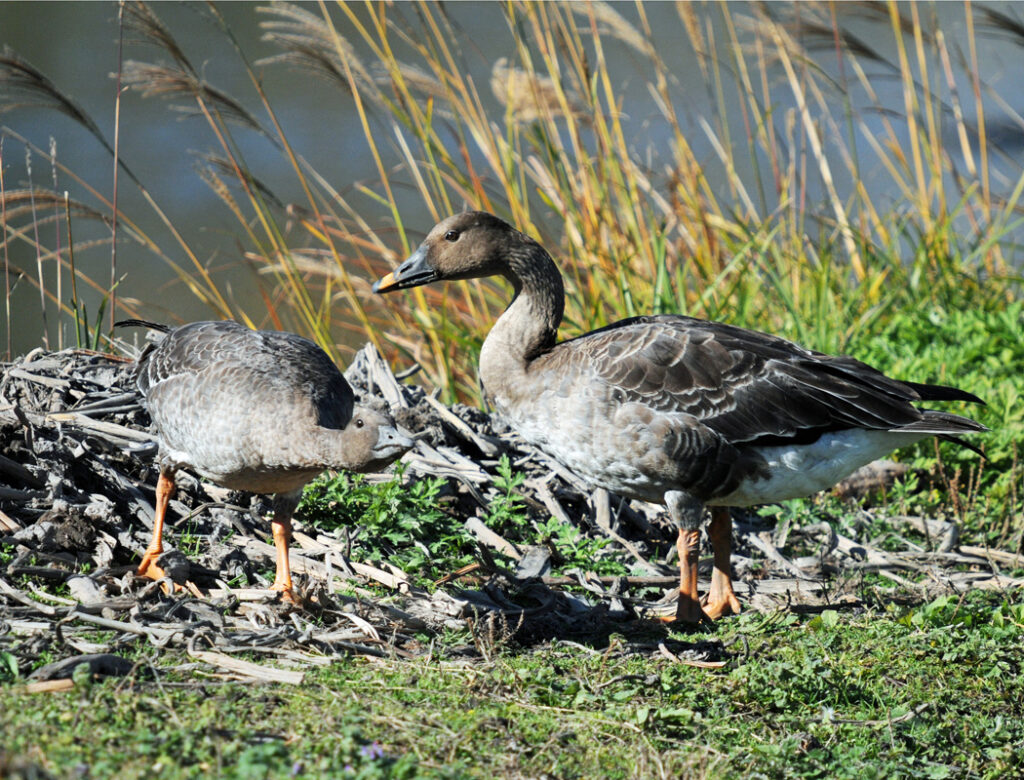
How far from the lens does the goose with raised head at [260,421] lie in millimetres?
4016

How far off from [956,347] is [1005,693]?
3.89 meters

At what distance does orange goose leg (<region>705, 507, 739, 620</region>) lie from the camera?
16.4 ft

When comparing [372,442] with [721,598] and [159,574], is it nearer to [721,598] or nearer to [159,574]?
[159,574]

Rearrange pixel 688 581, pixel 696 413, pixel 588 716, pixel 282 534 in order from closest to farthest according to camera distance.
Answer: pixel 588 716 → pixel 282 534 → pixel 688 581 → pixel 696 413

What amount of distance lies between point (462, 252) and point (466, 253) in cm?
2

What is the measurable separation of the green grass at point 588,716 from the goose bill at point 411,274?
203 centimetres

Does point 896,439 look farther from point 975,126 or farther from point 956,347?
point 975,126

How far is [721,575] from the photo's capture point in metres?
5.08

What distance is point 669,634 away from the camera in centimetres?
466

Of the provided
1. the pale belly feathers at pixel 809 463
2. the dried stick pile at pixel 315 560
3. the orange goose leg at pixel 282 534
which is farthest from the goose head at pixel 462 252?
the pale belly feathers at pixel 809 463

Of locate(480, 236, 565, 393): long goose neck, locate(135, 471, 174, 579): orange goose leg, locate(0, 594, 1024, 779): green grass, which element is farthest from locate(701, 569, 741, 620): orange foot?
locate(135, 471, 174, 579): orange goose leg

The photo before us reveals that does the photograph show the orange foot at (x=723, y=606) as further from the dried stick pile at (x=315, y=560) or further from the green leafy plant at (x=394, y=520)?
the green leafy plant at (x=394, y=520)

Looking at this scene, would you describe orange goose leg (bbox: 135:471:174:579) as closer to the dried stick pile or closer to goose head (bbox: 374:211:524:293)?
the dried stick pile

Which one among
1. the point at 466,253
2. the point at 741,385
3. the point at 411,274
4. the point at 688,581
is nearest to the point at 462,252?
the point at 466,253
